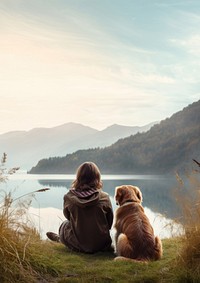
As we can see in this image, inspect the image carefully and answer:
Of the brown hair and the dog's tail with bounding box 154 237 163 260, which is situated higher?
the brown hair

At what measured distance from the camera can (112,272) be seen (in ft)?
21.3

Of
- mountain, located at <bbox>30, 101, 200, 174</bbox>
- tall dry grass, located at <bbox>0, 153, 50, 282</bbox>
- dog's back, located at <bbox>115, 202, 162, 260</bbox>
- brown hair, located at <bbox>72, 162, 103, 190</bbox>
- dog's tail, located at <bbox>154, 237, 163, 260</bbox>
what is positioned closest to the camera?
tall dry grass, located at <bbox>0, 153, 50, 282</bbox>

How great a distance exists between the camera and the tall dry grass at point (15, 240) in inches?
229

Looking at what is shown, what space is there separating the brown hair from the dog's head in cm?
44

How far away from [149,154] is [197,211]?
98.8 metres

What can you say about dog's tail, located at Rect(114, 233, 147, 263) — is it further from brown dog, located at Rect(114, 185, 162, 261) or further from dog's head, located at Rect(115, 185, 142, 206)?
dog's head, located at Rect(115, 185, 142, 206)

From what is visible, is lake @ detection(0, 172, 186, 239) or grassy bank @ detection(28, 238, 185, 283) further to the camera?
lake @ detection(0, 172, 186, 239)

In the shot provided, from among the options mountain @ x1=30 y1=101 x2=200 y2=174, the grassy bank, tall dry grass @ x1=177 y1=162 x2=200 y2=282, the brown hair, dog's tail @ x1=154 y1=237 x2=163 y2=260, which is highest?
mountain @ x1=30 y1=101 x2=200 y2=174

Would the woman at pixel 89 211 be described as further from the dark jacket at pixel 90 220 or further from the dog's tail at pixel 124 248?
the dog's tail at pixel 124 248

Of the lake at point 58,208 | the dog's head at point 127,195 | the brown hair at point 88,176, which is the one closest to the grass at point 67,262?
the lake at point 58,208

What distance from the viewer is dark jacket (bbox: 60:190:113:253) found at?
8.11 meters

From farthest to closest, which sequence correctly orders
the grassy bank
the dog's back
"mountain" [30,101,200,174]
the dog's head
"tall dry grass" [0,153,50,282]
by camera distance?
"mountain" [30,101,200,174] < the dog's head < the dog's back < the grassy bank < "tall dry grass" [0,153,50,282]

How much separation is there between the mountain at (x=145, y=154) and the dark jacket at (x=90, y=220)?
295 feet

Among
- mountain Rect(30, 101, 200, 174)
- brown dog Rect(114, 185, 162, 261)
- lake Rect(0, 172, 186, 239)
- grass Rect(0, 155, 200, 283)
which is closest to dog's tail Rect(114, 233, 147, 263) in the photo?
brown dog Rect(114, 185, 162, 261)
